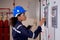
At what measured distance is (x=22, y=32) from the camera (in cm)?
217

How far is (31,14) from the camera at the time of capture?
215 inches

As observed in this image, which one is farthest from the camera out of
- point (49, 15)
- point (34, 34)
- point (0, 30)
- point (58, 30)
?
point (0, 30)

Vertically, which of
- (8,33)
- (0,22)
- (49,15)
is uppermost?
(49,15)

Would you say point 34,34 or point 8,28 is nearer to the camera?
point 34,34

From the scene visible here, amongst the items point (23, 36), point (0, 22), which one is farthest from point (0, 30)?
point (23, 36)

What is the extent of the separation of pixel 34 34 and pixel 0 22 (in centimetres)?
352

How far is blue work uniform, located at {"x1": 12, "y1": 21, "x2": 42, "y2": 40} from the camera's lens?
2.14 meters

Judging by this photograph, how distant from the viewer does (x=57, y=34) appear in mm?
1944

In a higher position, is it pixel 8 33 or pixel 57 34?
pixel 57 34

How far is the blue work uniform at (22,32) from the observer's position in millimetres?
2139

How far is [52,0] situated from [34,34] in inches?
21.5

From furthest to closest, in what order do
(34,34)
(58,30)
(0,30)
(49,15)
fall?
(0,30), (49,15), (34,34), (58,30)

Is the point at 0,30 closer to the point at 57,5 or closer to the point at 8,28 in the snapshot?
the point at 8,28

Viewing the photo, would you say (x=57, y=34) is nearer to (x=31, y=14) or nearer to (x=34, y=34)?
(x=34, y=34)
